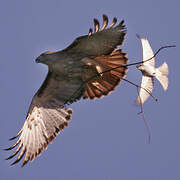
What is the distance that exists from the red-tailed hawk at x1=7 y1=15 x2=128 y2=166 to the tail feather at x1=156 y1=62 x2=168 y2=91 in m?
0.84

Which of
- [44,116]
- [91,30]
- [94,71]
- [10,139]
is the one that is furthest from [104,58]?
[10,139]

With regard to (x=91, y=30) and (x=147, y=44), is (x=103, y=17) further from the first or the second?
(x=147, y=44)

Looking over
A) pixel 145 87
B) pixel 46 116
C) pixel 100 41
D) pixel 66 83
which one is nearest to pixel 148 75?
pixel 145 87

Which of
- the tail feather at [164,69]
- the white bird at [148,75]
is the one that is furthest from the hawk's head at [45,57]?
the tail feather at [164,69]

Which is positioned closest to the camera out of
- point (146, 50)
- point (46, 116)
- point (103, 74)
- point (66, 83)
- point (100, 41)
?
point (146, 50)

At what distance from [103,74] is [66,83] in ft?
2.50

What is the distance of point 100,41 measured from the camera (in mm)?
6816

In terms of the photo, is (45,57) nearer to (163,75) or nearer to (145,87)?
(145,87)

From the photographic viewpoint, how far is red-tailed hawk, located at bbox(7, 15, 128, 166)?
6.97 m

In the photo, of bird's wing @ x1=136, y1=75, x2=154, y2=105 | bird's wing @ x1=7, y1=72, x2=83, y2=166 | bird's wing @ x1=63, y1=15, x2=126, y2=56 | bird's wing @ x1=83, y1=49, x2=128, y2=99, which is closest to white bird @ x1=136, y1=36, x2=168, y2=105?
bird's wing @ x1=136, y1=75, x2=154, y2=105

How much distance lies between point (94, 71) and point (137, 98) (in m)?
1.21

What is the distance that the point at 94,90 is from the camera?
7.67 meters

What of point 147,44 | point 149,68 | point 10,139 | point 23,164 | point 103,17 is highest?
point 103,17

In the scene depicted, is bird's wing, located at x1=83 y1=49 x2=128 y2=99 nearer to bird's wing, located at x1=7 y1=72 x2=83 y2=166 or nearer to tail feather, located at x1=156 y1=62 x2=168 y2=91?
bird's wing, located at x1=7 y1=72 x2=83 y2=166
